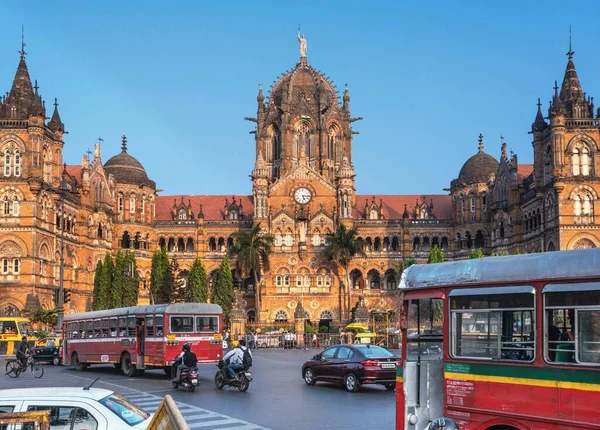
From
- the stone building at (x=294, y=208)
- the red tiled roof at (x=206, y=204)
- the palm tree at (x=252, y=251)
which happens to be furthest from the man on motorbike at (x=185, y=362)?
the red tiled roof at (x=206, y=204)

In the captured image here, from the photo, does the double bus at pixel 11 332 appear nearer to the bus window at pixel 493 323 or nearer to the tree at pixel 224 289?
the tree at pixel 224 289

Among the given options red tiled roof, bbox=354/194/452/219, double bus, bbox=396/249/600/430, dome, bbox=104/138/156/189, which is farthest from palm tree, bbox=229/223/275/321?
double bus, bbox=396/249/600/430

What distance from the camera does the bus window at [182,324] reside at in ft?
92.9

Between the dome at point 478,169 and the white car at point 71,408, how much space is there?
7397 centimetres

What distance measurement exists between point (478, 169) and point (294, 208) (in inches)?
771

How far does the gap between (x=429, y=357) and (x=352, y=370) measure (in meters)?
11.8

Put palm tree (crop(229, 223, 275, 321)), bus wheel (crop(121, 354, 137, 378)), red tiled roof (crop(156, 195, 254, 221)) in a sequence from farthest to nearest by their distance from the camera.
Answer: red tiled roof (crop(156, 195, 254, 221))
palm tree (crop(229, 223, 275, 321))
bus wheel (crop(121, 354, 137, 378))

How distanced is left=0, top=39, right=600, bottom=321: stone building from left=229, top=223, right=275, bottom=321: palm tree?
2702 millimetres

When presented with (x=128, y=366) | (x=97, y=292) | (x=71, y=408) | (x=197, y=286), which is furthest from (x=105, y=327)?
(x=197, y=286)

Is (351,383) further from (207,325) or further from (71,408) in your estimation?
(71,408)

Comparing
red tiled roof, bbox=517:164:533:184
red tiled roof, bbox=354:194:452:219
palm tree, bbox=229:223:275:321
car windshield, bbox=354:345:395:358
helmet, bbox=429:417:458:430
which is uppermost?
red tiled roof, bbox=517:164:533:184

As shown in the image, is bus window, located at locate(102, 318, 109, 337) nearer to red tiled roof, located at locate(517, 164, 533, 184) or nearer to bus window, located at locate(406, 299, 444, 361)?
bus window, located at locate(406, 299, 444, 361)

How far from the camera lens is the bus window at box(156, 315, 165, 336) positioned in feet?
92.3

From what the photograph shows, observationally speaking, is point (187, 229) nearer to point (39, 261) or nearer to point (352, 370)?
point (39, 261)
